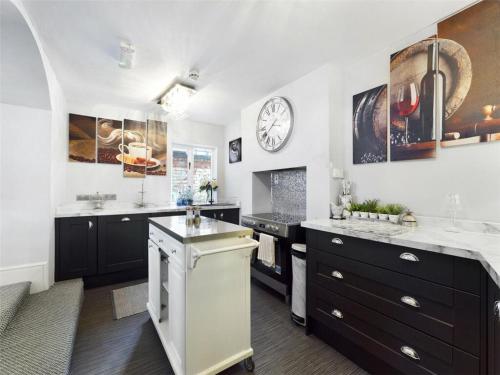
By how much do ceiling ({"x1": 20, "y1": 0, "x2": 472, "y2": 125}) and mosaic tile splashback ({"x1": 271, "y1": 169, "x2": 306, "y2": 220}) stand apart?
1229mm

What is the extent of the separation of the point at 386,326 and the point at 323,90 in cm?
214

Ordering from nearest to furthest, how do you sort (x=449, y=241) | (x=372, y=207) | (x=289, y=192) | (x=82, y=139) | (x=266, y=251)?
(x=449, y=241) → (x=372, y=207) → (x=266, y=251) → (x=289, y=192) → (x=82, y=139)

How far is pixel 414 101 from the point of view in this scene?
6.06 ft

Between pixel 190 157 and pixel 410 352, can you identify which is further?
pixel 190 157

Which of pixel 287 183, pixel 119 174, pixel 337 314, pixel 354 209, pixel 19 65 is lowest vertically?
pixel 337 314

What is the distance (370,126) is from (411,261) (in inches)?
55.1

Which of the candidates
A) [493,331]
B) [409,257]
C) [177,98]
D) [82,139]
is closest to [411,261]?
[409,257]

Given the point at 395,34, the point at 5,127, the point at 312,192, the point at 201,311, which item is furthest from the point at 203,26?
the point at 5,127

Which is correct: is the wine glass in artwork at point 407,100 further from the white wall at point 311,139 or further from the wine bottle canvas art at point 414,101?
the white wall at point 311,139

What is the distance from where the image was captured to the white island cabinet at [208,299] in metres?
1.33

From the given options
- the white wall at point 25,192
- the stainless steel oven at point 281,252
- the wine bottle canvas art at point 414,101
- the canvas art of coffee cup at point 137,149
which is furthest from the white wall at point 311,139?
the white wall at point 25,192

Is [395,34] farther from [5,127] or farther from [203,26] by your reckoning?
[5,127]

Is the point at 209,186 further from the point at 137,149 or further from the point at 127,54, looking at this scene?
the point at 127,54

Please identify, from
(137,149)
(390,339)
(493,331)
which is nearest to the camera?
(493,331)
